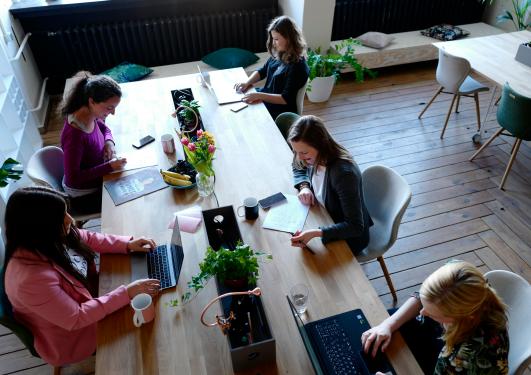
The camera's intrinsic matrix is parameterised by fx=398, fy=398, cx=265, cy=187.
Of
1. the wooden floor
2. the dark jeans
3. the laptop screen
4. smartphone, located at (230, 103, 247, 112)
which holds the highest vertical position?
the laptop screen

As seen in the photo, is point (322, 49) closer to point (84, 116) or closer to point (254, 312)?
point (84, 116)

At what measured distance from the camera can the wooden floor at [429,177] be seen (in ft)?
9.20

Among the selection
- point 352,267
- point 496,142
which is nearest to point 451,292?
point 352,267

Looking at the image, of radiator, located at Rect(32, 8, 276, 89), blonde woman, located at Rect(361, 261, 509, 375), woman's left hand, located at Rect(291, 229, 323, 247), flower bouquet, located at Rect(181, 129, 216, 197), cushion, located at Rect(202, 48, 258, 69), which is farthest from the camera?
cushion, located at Rect(202, 48, 258, 69)

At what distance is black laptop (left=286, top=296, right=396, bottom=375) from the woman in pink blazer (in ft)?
2.26

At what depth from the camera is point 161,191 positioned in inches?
88.4

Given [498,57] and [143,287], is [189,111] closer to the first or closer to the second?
[143,287]

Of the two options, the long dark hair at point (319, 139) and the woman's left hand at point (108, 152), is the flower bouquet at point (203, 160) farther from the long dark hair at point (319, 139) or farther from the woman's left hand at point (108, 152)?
the woman's left hand at point (108, 152)

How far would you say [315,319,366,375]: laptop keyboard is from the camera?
141 centimetres

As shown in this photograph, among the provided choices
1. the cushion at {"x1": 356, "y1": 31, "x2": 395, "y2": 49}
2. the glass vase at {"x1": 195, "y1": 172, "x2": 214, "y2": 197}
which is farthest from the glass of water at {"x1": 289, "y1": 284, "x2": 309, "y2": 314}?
the cushion at {"x1": 356, "y1": 31, "x2": 395, "y2": 49}

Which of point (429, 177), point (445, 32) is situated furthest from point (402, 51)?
point (429, 177)

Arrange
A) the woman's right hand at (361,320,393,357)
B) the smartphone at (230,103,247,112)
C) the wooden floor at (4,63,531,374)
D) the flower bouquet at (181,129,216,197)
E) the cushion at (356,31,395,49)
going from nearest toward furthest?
the woman's right hand at (361,320,393,357), the flower bouquet at (181,129,216,197), the wooden floor at (4,63,531,374), the smartphone at (230,103,247,112), the cushion at (356,31,395,49)

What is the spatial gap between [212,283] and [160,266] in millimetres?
259

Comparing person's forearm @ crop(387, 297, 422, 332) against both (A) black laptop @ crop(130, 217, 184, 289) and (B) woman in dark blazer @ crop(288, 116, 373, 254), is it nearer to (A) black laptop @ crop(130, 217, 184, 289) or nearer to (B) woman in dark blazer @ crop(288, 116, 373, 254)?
(B) woman in dark blazer @ crop(288, 116, 373, 254)
